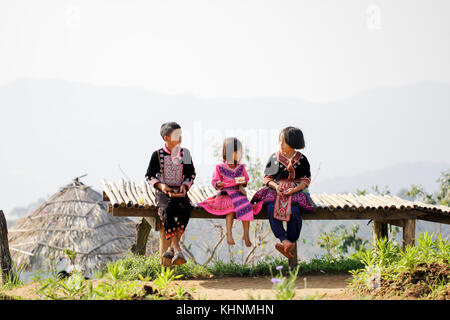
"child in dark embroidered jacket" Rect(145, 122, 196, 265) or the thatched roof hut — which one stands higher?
"child in dark embroidered jacket" Rect(145, 122, 196, 265)

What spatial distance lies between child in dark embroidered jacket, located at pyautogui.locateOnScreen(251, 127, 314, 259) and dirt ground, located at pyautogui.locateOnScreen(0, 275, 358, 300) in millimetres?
534

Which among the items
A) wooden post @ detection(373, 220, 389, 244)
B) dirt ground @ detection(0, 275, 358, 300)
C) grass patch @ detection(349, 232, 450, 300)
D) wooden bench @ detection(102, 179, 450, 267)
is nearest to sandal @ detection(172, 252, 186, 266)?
dirt ground @ detection(0, 275, 358, 300)

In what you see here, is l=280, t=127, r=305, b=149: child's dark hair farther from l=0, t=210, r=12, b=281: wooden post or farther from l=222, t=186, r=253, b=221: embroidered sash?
l=0, t=210, r=12, b=281: wooden post

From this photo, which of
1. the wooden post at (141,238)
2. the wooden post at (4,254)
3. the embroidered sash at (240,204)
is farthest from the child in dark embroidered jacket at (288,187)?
the wooden post at (4,254)

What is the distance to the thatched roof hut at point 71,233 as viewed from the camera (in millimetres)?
10836

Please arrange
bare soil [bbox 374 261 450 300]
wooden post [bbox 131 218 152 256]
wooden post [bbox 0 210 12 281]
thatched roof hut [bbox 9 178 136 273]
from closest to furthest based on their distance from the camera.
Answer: bare soil [bbox 374 261 450 300], wooden post [bbox 0 210 12 281], wooden post [bbox 131 218 152 256], thatched roof hut [bbox 9 178 136 273]

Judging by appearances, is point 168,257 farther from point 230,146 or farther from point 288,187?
point 288,187

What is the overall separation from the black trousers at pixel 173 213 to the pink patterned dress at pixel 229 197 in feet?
1.04

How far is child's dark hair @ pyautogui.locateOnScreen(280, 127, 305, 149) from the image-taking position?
22.9 feet

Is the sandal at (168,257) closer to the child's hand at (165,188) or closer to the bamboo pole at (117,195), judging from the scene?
the child's hand at (165,188)

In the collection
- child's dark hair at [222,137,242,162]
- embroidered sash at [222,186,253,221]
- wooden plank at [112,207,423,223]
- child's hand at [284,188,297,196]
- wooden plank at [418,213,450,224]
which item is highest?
child's dark hair at [222,137,242,162]

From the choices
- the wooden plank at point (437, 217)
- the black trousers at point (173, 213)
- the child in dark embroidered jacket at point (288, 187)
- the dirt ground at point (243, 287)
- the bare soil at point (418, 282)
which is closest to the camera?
the bare soil at point (418, 282)
